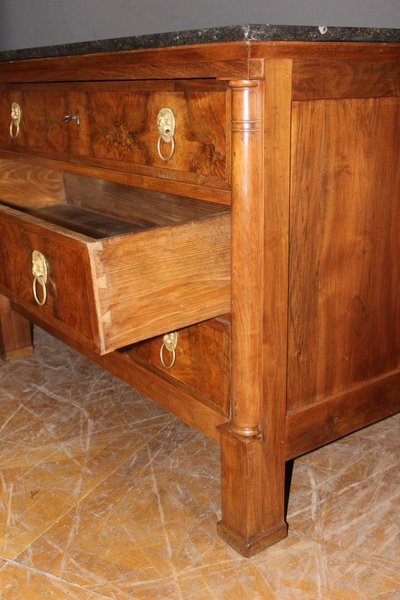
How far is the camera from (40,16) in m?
2.59

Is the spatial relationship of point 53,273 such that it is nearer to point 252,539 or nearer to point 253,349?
point 253,349

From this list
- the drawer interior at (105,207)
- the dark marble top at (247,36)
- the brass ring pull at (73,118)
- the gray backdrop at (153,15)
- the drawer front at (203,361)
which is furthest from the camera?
the gray backdrop at (153,15)

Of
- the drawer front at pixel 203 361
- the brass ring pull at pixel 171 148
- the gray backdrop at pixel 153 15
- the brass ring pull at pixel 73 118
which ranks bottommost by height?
the drawer front at pixel 203 361

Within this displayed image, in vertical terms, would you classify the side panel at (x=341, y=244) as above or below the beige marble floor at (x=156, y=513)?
above

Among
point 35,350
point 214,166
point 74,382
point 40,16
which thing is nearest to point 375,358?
point 214,166

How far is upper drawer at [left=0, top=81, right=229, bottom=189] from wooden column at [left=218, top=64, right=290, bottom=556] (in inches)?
2.1

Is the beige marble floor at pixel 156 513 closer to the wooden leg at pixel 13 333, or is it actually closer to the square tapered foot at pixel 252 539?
the square tapered foot at pixel 252 539

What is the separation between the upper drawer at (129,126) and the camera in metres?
0.99

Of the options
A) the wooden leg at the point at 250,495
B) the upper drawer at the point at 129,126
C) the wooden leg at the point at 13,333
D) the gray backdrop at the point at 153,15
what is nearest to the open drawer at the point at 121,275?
the upper drawer at the point at 129,126

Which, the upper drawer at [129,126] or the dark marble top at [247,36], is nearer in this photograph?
the dark marble top at [247,36]

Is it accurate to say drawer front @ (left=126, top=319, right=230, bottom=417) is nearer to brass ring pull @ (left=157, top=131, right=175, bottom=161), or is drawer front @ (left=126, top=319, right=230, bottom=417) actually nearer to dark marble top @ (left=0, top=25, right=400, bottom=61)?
brass ring pull @ (left=157, top=131, right=175, bottom=161)

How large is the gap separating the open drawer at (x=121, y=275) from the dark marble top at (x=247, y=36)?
9.7 inches

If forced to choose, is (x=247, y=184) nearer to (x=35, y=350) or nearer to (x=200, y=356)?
(x=200, y=356)

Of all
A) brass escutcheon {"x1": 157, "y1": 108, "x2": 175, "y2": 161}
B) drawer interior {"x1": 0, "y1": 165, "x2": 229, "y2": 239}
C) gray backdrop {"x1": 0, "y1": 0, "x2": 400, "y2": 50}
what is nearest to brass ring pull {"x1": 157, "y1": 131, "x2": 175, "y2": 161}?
brass escutcheon {"x1": 157, "y1": 108, "x2": 175, "y2": 161}
